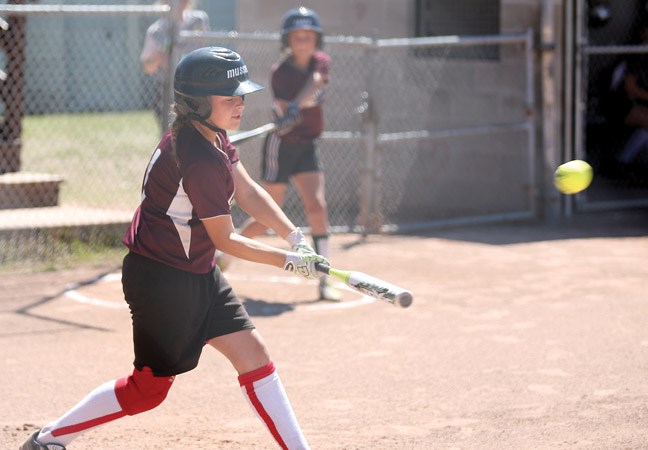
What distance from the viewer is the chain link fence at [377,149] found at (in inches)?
387

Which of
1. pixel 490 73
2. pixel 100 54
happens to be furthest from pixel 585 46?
pixel 100 54

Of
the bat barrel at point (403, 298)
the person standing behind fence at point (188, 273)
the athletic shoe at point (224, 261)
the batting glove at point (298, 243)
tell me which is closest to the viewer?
the bat barrel at point (403, 298)

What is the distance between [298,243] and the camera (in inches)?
180

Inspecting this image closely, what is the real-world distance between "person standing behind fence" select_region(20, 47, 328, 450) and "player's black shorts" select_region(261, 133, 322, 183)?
12.7ft

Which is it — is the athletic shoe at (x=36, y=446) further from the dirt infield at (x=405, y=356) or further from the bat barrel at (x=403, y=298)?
the bat barrel at (x=403, y=298)

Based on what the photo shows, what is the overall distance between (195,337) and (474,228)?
23.7 ft

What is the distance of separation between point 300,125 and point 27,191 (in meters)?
2.96

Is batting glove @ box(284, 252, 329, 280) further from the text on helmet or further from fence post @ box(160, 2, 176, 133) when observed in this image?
fence post @ box(160, 2, 176, 133)

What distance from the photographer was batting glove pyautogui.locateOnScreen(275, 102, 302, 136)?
324 inches

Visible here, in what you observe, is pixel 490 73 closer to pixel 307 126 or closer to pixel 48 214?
pixel 307 126

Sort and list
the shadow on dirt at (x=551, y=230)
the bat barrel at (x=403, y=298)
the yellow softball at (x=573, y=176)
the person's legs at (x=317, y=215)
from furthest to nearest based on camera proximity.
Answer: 1. the shadow on dirt at (x=551, y=230)
2. the person's legs at (x=317, y=215)
3. the yellow softball at (x=573, y=176)
4. the bat barrel at (x=403, y=298)

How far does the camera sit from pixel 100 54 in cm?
2123

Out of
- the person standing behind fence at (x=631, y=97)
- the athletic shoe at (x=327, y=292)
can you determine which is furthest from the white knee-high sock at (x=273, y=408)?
the person standing behind fence at (x=631, y=97)

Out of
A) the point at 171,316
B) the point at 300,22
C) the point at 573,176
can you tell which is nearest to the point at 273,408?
the point at 171,316
